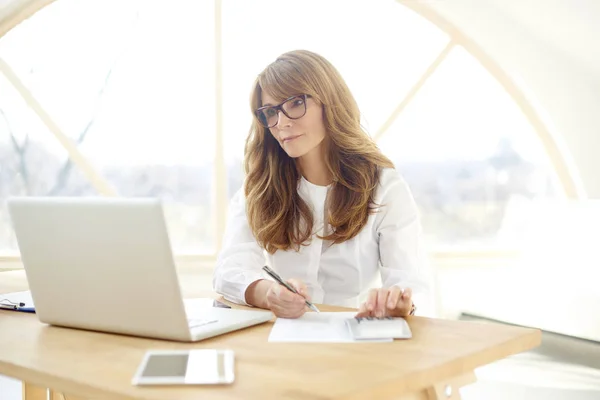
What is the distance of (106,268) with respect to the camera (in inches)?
59.7

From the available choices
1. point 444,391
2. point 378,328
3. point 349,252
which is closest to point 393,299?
point 378,328

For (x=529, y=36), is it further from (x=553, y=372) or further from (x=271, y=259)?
(x=271, y=259)

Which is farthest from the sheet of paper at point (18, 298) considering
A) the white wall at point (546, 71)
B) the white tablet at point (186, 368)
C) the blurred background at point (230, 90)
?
the white wall at point (546, 71)

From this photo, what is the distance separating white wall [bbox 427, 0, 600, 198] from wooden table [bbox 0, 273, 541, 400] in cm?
299

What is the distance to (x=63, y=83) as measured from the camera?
13.8 ft

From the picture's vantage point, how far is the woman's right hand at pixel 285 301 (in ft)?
5.72

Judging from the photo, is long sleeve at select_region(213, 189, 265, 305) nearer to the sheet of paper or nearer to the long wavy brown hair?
the long wavy brown hair

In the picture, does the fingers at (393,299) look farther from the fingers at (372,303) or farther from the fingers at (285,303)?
the fingers at (285,303)

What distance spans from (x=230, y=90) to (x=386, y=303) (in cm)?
278

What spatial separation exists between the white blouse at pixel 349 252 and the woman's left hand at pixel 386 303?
0.55 m

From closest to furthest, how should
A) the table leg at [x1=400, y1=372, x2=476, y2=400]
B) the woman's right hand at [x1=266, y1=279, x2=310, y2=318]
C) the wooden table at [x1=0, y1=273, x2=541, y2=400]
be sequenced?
the wooden table at [x1=0, y1=273, x2=541, y2=400], the table leg at [x1=400, y1=372, x2=476, y2=400], the woman's right hand at [x1=266, y1=279, x2=310, y2=318]

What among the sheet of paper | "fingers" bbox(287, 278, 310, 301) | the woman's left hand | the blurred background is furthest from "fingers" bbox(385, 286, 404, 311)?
the blurred background

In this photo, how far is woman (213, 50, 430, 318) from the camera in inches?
91.4

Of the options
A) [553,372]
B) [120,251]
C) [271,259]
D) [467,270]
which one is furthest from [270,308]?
[467,270]
